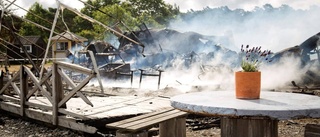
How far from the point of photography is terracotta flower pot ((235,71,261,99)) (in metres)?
3.74

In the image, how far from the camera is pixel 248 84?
3766 millimetres

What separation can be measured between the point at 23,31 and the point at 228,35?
31402 millimetres

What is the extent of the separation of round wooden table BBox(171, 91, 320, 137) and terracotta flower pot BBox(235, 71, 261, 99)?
82mm

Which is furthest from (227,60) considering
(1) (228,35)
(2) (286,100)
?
(2) (286,100)

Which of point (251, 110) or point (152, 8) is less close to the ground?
point (152, 8)

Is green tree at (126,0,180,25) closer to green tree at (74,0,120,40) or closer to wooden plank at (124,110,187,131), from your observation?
green tree at (74,0,120,40)

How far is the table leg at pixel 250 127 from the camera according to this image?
3.68 m

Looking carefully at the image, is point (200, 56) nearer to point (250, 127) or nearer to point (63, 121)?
point (63, 121)

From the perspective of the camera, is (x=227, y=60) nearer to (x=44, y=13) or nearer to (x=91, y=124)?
(x=91, y=124)

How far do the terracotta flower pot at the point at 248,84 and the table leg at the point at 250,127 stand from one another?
0.26 meters

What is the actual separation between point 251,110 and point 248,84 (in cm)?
60

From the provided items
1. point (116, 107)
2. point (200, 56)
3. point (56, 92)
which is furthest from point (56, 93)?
point (200, 56)

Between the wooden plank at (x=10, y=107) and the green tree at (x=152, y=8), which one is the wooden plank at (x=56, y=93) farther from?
the green tree at (x=152, y=8)

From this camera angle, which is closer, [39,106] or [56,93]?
[56,93]
